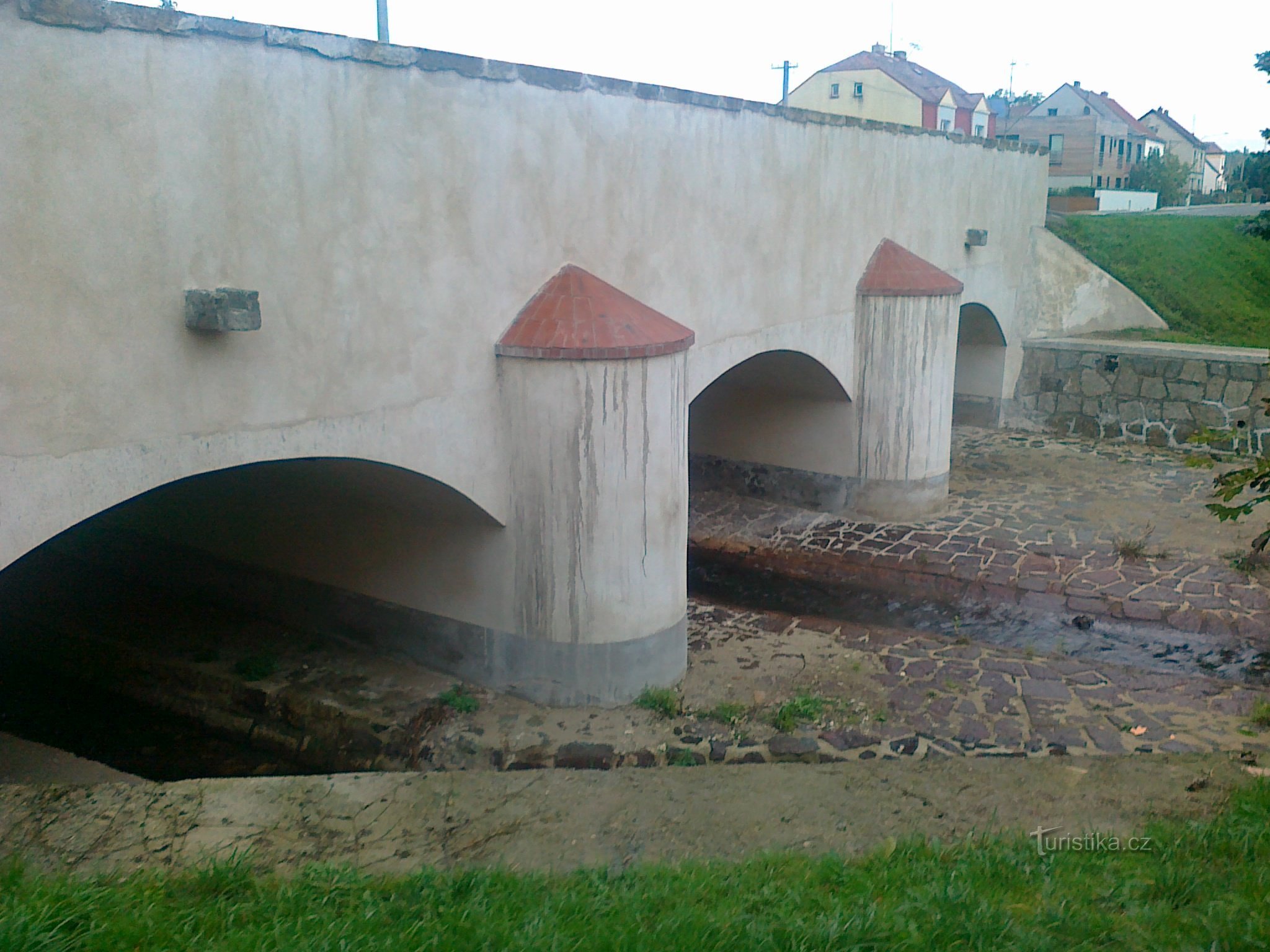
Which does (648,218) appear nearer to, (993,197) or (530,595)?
(530,595)

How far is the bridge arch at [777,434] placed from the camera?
500 inches

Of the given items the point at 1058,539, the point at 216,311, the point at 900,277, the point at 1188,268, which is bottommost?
the point at 1058,539

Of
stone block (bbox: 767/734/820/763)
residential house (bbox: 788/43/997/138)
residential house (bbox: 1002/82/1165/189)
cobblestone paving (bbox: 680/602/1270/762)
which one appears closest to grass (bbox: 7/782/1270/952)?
stone block (bbox: 767/734/820/763)

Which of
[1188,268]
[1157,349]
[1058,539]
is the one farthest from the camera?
[1188,268]

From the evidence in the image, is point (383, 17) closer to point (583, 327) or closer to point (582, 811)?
point (583, 327)

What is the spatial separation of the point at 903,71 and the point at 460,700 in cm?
4113

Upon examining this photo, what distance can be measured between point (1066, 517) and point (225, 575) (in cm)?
981

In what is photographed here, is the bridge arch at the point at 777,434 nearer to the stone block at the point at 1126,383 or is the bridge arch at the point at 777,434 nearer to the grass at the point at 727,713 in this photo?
the grass at the point at 727,713

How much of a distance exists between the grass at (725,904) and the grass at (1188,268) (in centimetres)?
1559

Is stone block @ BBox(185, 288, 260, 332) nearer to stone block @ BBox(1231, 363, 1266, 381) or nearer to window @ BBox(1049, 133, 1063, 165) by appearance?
stone block @ BBox(1231, 363, 1266, 381)

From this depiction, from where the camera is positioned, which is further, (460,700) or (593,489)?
(460,700)

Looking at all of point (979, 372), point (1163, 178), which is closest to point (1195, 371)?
point (979, 372)

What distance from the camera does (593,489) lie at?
7.41m

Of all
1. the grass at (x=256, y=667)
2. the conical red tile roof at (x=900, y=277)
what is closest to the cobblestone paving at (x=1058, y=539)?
the conical red tile roof at (x=900, y=277)
